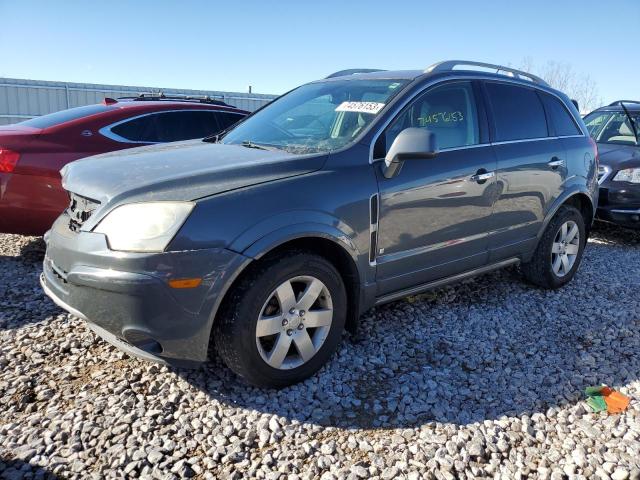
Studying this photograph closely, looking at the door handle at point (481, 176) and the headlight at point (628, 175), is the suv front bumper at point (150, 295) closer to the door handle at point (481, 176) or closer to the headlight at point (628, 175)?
the door handle at point (481, 176)

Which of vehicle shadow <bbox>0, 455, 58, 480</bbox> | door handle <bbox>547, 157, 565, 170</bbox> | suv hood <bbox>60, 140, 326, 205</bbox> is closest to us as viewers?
vehicle shadow <bbox>0, 455, 58, 480</bbox>

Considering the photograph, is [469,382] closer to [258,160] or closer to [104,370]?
[258,160]

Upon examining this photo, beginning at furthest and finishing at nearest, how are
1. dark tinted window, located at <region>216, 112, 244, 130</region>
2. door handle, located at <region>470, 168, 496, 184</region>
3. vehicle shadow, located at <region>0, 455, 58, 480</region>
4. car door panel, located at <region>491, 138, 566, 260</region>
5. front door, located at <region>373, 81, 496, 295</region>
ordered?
dark tinted window, located at <region>216, 112, 244, 130</region>
car door panel, located at <region>491, 138, 566, 260</region>
door handle, located at <region>470, 168, 496, 184</region>
front door, located at <region>373, 81, 496, 295</region>
vehicle shadow, located at <region>0, 455, 58, 480</region>

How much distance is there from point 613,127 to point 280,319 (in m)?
6.93

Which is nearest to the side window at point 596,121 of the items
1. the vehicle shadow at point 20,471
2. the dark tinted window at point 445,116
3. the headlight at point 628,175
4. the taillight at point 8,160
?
the headlight at point 628,175

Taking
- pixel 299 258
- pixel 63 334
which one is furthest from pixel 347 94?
pixel 63 334

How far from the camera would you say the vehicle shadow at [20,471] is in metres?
2.26

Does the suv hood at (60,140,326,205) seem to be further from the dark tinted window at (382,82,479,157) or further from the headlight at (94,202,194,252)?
the dark tinted window at (382,82,479,157)

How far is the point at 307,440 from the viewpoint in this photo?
2.57 meters

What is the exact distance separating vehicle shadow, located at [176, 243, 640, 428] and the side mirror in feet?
4.21

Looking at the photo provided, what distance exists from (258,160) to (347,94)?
1088 mm

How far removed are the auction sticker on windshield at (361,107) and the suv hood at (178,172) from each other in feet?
1.97

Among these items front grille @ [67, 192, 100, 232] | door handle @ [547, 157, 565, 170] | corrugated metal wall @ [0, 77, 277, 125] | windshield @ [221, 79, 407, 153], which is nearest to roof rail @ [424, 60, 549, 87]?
windshield @ [221, 79, 407, 153]

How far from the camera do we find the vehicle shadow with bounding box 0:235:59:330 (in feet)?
12.3
